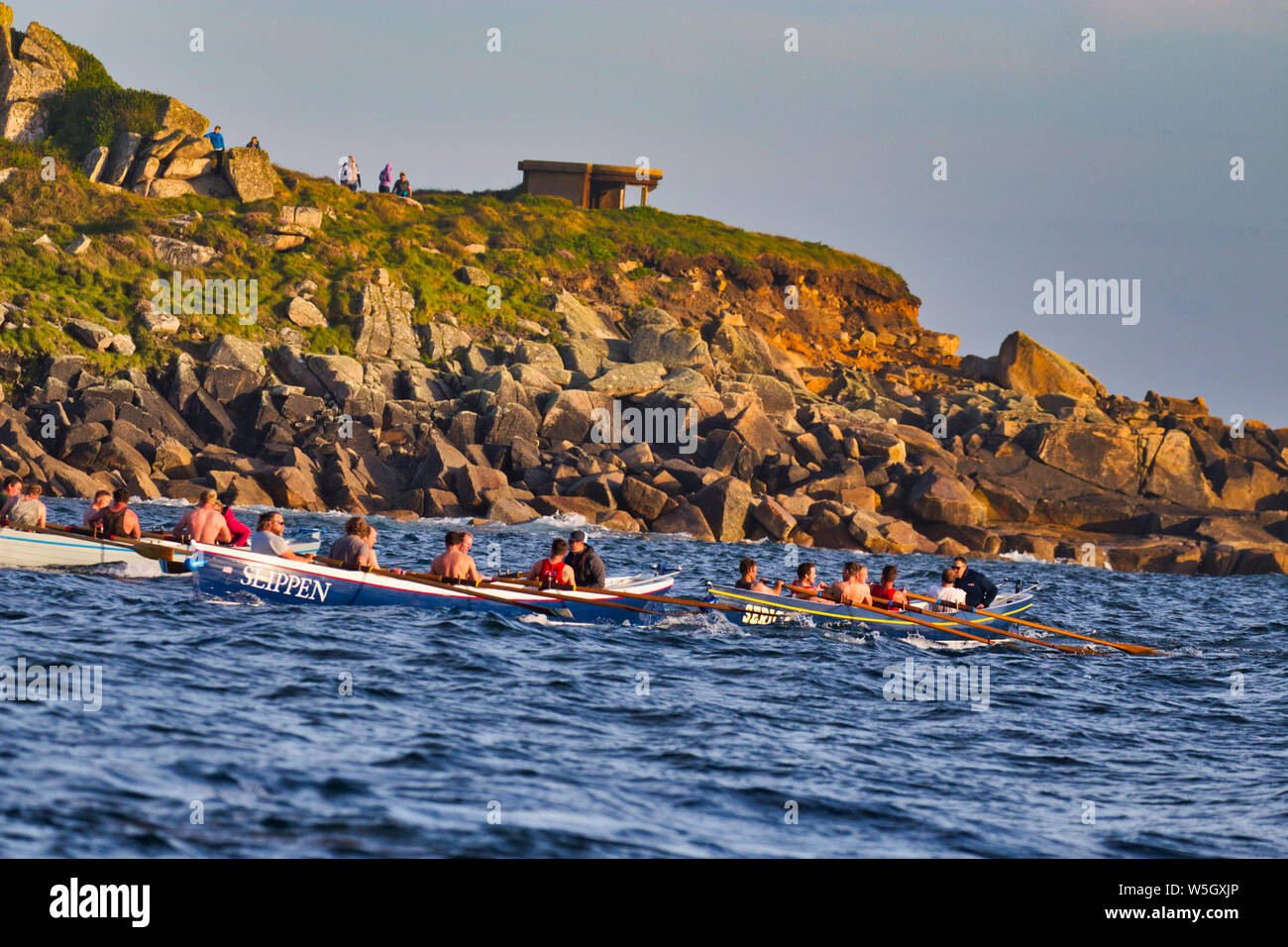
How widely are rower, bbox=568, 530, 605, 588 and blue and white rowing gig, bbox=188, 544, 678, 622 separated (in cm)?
107

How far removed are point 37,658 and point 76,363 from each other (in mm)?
35186

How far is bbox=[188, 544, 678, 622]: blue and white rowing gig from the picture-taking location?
59.8 feet

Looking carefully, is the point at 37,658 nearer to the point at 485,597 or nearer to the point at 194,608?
the point at 194,608

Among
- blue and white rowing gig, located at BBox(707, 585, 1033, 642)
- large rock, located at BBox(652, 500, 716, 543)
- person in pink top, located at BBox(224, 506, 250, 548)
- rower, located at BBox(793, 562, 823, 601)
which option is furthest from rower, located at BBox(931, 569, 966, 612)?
large rock, located at BBox(652, 500, 716, 543)

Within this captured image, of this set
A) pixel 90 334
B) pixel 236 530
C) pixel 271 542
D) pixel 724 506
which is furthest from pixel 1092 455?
pixel 271 542

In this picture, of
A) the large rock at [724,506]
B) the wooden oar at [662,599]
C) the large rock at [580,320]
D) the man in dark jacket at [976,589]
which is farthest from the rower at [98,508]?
the large rock at [580,320]

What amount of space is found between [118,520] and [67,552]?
3.11ft

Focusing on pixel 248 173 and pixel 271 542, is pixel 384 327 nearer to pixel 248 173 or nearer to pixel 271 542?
pixel 248 173

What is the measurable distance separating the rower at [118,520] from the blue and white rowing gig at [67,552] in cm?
40

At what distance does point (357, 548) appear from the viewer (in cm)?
1895

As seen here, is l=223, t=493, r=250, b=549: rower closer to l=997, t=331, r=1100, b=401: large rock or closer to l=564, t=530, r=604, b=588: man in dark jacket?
l=564, t=530, r=604, b=588: man in dark jacket

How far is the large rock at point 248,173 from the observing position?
6475 centimetres

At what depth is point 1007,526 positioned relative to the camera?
50812 mm

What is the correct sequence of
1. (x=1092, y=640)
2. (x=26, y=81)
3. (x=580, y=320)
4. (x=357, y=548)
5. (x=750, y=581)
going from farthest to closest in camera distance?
(x=580, y=320) < (x=26, y=81) < (x=1092, y=640) < (x=750, y=581) < (x=357, y=548)
